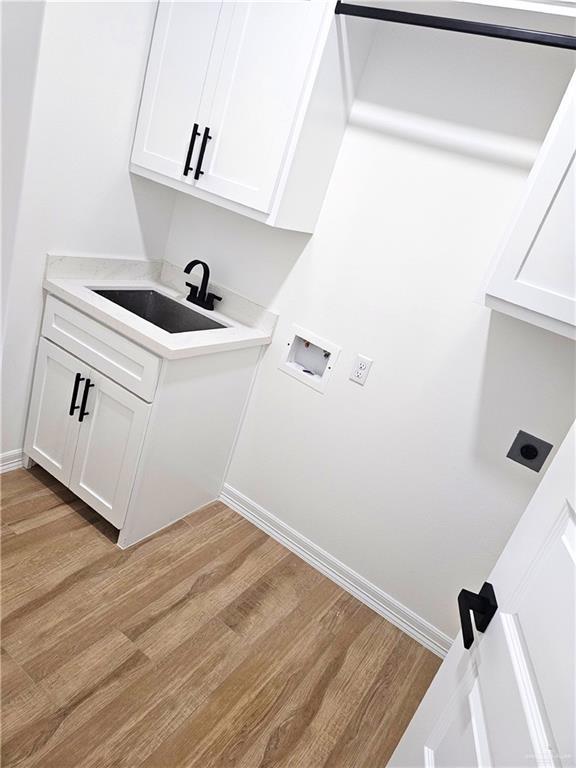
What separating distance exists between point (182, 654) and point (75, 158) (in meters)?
1.85

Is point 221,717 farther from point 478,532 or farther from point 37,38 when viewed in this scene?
point 37,38

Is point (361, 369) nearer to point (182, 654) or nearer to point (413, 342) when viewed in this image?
point (413, 342)

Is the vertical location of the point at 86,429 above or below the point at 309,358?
below

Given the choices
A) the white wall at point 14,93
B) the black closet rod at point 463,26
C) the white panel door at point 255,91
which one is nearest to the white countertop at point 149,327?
the white panel door at point 255,91

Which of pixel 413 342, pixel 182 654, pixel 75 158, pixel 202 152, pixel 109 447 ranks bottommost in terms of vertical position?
pixel 182 654

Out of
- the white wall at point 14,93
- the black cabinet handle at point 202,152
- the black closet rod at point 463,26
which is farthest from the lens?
the black cabinet handle at point 202,152

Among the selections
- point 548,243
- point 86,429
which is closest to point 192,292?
point 86,429

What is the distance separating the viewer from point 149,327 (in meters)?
1.98

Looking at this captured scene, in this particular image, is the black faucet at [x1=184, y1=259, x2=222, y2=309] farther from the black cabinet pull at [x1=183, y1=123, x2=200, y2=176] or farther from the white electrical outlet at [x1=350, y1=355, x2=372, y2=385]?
the white electrical outlet at [x1=350, y1=355, x2=372, y2=385]

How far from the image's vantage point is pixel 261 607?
210 cm

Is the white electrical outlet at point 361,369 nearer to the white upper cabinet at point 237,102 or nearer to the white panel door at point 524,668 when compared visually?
the white upper cabinet at point 237,102

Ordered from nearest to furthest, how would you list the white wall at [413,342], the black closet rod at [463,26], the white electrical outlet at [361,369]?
the black closet rod at [463,26] < the white wall at [413,342] < the white electrical outlet at [361,369]

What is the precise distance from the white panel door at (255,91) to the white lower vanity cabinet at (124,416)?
27.1 inches

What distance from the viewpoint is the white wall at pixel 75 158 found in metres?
1.87
